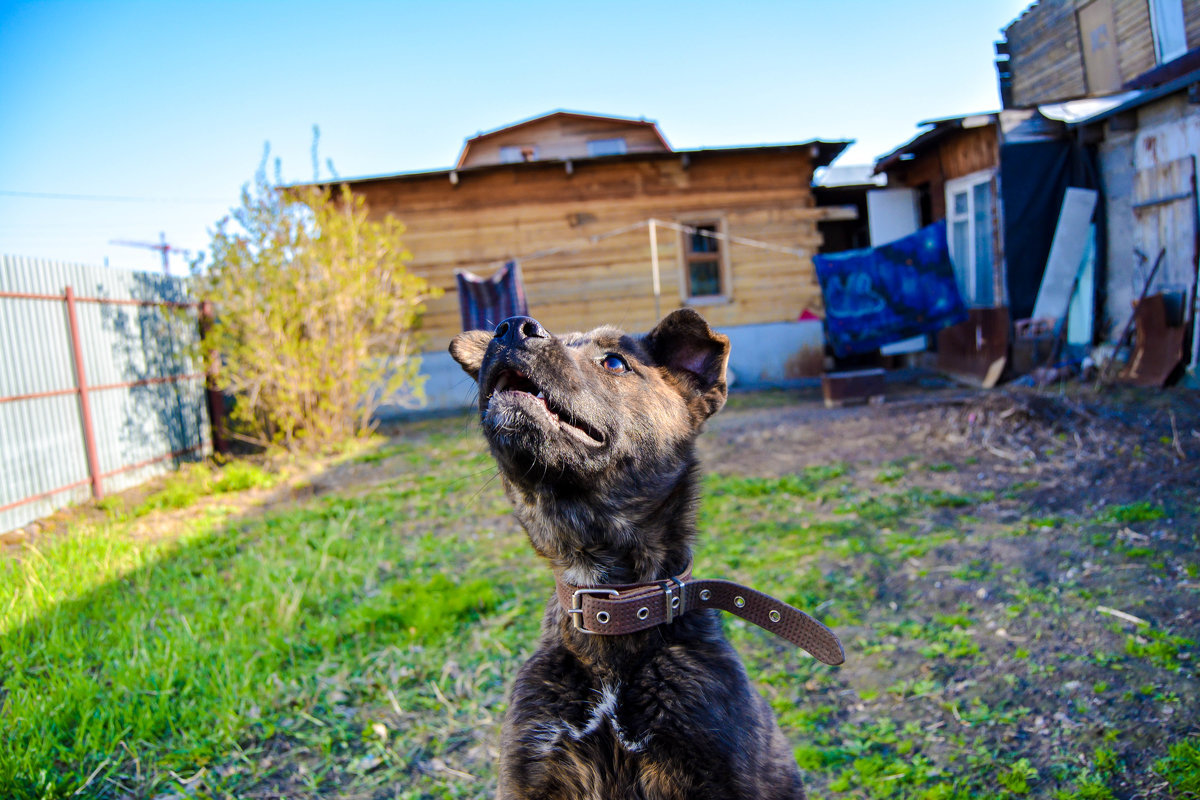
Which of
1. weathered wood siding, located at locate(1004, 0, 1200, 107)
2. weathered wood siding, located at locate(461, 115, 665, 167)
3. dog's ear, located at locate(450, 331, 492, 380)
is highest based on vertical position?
weathered wood siding, located at locate(461, 115, 665, 167)

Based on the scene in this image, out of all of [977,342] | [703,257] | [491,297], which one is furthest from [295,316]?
[977,342]

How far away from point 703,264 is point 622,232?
1.76m

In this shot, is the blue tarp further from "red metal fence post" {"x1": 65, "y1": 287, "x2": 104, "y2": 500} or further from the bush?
"red metal fence post" {"x1": 65, "y1": 287, "x2": 104, "y2": 500}

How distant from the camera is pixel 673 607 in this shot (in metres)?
1.95

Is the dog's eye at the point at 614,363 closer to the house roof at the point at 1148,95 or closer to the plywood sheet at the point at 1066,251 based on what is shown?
the house roof at the point at 1148,95

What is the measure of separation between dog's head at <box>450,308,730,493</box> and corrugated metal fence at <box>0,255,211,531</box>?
6.80m

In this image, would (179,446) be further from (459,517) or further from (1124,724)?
(1124,724)

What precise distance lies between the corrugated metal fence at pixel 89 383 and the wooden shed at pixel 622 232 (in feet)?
15.4

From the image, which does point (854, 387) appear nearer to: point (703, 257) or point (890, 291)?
point (890, 291)

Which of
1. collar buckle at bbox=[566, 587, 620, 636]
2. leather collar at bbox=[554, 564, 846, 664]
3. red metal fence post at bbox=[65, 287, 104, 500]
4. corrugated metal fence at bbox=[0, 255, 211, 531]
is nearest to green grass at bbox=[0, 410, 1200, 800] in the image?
leather collar at bbox=[554, 564, 846, 664]

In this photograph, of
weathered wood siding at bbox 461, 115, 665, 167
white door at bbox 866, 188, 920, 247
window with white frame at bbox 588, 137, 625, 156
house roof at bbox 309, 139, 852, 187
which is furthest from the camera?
weathered wood siding at bbox 461, 115, 665, 167

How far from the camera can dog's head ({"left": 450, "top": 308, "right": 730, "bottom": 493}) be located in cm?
187

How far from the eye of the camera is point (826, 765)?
2734 mm

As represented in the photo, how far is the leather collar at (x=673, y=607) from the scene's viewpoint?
1.88 meters
